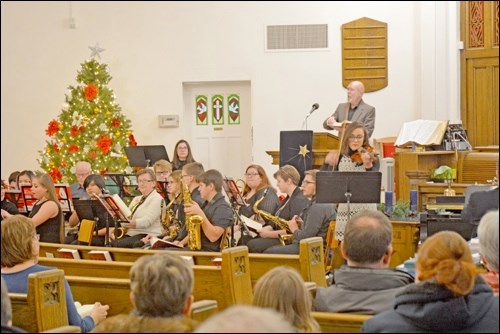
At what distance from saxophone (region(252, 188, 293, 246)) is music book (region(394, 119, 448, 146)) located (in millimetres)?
1874

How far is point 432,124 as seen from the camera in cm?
966

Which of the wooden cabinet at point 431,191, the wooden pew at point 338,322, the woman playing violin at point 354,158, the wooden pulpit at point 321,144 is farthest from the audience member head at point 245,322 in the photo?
the wooden pulpit at point 321,144

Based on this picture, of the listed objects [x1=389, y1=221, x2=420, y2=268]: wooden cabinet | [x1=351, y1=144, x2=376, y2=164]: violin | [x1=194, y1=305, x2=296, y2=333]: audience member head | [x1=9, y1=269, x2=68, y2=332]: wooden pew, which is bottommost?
[x1=389, y1=221, x2=420, y2=268]: wooden cabinet

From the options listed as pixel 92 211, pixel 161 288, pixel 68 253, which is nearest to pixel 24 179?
pixel 92 211

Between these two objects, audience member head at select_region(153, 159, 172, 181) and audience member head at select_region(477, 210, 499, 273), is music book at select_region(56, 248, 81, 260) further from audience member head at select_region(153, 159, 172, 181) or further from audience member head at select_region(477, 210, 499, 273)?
audience member head at select_region(477, 210, 499, 273)

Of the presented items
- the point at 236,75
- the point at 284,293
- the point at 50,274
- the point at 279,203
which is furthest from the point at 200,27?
the point at 284,293

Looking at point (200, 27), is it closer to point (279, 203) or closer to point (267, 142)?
point (267, 142)

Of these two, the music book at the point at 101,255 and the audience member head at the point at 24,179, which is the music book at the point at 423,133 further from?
the music book at the point at 101,255

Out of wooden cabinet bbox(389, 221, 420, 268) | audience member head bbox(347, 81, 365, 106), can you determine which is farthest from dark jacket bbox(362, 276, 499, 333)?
audience member head bbox(347, 81, 365, 106)

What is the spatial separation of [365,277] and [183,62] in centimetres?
1030

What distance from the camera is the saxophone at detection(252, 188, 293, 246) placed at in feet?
25.8

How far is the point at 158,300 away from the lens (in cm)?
311

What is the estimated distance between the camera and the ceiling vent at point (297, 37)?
13.4 meters

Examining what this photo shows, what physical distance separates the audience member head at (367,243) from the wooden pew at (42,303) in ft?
4.44
